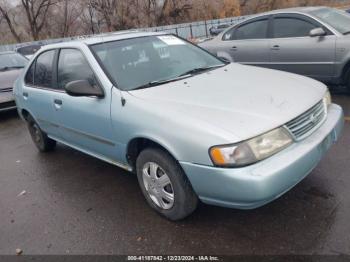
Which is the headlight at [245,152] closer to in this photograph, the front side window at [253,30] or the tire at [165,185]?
the tire at [165,185]

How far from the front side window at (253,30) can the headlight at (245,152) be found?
4.51 meters

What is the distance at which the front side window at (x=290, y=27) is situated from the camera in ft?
19.8

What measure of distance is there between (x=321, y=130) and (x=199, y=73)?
4.43ft

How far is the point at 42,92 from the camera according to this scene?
4.51 metres

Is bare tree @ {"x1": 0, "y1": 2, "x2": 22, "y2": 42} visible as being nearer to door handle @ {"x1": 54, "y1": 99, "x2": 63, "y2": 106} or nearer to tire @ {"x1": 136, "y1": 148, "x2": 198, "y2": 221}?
door handle @ {"x1": 54, "y1": 99, "x2": 63, "y2": 106}

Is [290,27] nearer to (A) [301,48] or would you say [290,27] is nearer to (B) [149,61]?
(A) [301,48]

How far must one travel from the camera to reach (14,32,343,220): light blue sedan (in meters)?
2.57

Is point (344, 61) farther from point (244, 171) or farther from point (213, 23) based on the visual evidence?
point (213, 23)

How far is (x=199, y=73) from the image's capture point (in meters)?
3.73

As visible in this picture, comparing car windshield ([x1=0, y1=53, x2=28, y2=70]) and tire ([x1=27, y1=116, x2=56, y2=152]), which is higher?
car windshield ([x1=0, y1=53, x2=28, y2=70])

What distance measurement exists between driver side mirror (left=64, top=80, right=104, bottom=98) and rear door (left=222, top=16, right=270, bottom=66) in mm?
4050

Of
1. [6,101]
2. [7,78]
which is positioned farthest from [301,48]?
[7,78]

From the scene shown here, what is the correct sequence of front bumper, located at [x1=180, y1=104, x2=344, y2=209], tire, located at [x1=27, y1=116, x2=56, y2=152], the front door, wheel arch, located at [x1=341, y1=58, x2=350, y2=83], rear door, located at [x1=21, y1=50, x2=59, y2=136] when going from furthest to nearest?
wheel arch, located at [x1=341, y1=58, x2=350, y2=83] < tire, located at [x1=27, y1=116, x2=56, y2=152] < rear door, located at [x1=21, y1=50, x2=59, y2=136] < the front door < front bumper, located at [x1=180, y1=104, x2=344, y2=209]

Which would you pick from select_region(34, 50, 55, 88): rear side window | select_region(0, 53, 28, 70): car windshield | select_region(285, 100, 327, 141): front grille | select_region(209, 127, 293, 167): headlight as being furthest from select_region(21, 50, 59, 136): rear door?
select_region(0, 53, 28, 70): car windshield
